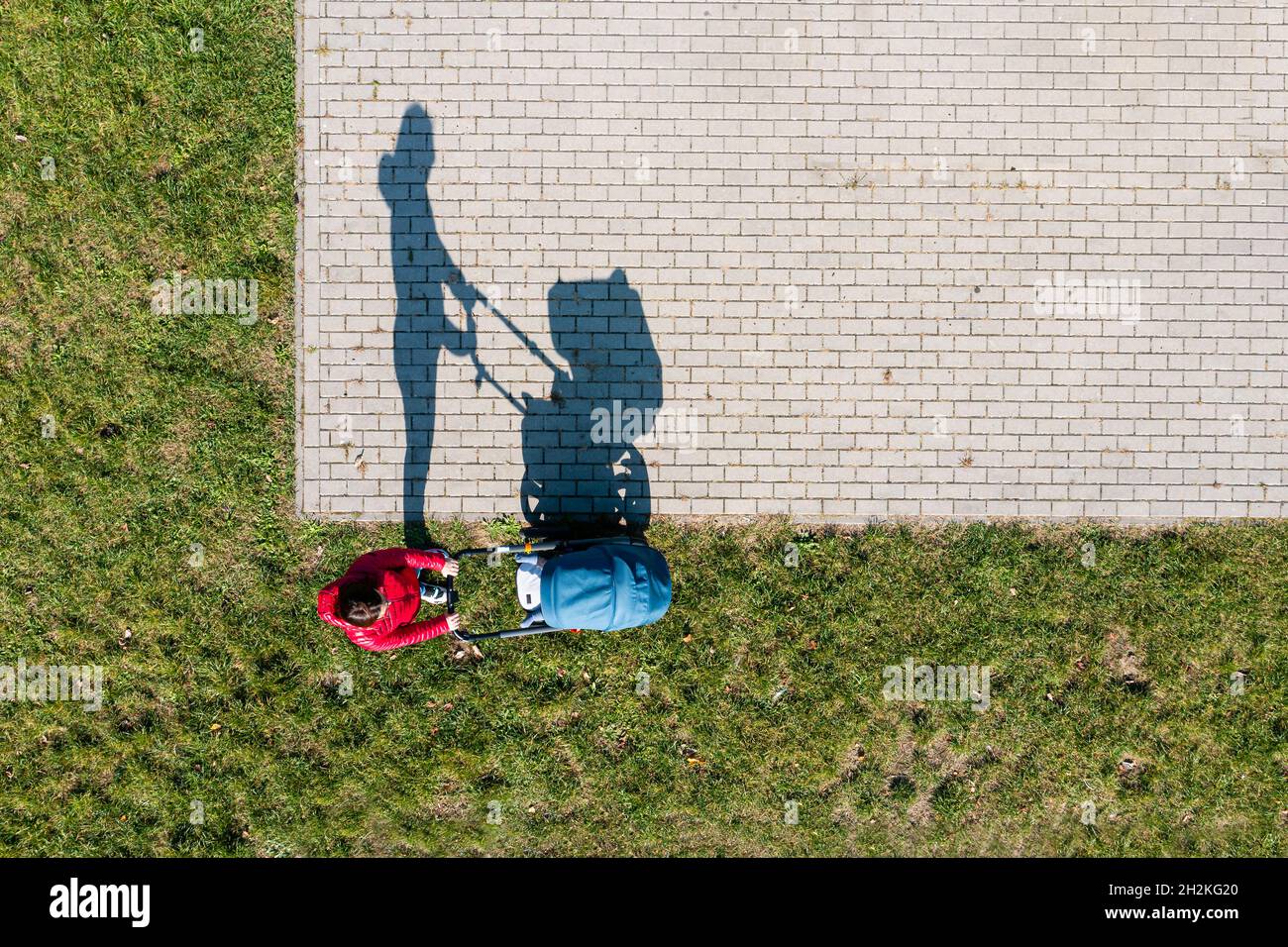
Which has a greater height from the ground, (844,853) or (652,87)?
(652,87)

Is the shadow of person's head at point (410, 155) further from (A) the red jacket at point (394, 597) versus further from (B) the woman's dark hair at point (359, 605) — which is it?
(B) the woman's dark hair at point (359, 605)

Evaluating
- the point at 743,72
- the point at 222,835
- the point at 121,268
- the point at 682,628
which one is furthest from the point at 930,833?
the point at 121,268

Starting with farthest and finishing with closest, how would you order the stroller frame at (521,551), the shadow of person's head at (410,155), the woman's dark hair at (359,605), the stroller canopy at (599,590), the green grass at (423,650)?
the green grass at (423,650), the shadow of person's head at (410,155), the stroller frame at (521,551), the stroller canopy at (599,590), the woman's dark hair at (359,605)

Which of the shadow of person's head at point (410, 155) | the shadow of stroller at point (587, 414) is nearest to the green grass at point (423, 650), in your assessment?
the shadow of stroller at point (587, 414)

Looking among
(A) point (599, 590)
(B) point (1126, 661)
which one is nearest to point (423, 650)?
(A) point (599, 590)

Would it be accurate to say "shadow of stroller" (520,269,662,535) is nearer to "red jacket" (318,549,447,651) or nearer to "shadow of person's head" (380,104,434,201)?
"red jacket" (318,549,447,651)

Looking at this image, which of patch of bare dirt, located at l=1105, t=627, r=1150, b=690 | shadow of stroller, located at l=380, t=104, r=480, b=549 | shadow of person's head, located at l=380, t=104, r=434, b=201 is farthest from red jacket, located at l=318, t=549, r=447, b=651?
patch of bare dirt, located at l=1105, t=627, r=1150, b=690
